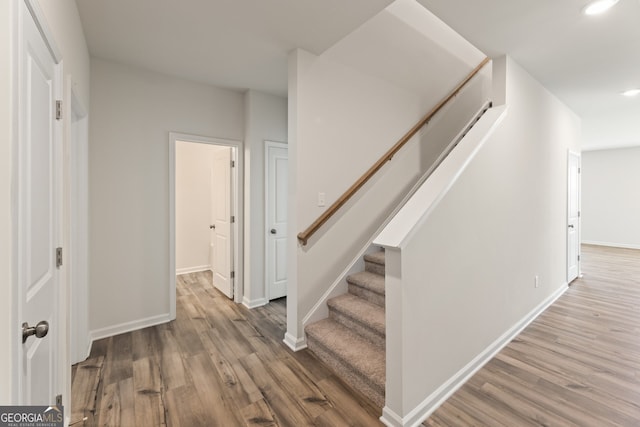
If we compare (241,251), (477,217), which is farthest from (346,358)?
(241,251)

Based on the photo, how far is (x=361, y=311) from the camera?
2410 mm

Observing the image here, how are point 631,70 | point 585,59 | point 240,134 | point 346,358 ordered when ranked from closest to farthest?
point 346,358
point 585,59
point 631,70
point 240,134

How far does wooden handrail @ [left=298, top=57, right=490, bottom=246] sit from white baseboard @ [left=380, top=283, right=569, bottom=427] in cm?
138

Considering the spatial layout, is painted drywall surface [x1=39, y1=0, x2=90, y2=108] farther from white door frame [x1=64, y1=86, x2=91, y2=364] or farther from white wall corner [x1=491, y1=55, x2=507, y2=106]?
white wall corner [x1=491, y1=55, x2=507, y2=106]

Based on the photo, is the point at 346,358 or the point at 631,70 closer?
the point at 346,358

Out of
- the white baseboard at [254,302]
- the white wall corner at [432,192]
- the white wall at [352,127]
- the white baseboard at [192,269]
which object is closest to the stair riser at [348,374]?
the white wall at [352,127]

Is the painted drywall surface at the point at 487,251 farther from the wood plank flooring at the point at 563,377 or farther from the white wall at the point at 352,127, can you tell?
the white wall at the point at 352,127

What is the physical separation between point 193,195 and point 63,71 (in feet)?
12.1

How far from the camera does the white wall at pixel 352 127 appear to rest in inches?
101

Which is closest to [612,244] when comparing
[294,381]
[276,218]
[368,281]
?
[368,281]

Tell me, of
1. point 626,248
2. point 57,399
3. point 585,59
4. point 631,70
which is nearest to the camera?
point 57,399

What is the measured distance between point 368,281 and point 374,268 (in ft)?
0.84

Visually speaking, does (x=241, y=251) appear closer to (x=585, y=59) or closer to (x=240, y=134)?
(x=240, y=134)

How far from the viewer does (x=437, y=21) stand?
2.70 metres
